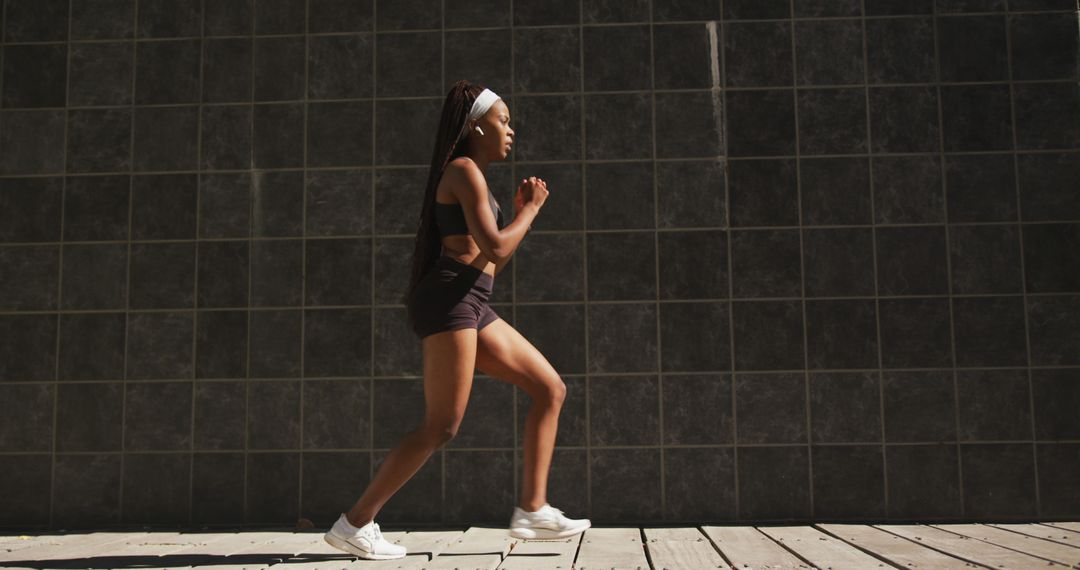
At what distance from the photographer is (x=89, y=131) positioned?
14.1 feet

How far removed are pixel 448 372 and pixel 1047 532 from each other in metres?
2.41

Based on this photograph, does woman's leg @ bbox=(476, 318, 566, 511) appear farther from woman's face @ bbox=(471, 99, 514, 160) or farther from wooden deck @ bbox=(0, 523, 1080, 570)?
woman's face @ bbox=(471, 99, 514, 160)

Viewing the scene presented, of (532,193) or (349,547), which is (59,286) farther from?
(532,193)

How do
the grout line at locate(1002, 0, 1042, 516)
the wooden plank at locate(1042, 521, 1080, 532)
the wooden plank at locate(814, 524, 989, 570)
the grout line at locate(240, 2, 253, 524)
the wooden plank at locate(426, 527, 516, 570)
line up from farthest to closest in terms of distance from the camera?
the grout line at locate(240, 2, 253, 524) → the grout line at locate(1002, 0, 1042, 516) → the wooden plank at locate(1042, 521, 1080, 532) → the wooden plank at locate(426, 527, 516, 570) → the wooden plank at locate(814, 524, 989, 570)

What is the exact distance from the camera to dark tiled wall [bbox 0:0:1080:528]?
4.02 m

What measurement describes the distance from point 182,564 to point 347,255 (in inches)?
64.8

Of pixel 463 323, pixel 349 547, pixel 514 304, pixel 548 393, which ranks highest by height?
pixel 514 304

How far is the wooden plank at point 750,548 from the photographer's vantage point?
2779mm

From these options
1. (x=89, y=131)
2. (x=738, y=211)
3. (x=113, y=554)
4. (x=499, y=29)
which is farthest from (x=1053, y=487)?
(x=89, y=131)

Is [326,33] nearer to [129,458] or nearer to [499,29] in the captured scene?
[499,29]

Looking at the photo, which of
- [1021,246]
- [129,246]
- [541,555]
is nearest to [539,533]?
[541,555]

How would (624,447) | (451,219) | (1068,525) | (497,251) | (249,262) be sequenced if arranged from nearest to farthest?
1. (497,251)
2. (451,219)
3. (1068,525)
4. (624,447)
5. (249,262)

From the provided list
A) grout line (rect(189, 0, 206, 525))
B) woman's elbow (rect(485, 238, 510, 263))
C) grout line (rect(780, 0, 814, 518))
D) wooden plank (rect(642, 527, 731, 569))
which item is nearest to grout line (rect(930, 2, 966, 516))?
grout line (rect(780, 0, 814, 518))

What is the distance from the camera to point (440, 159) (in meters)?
2.92
